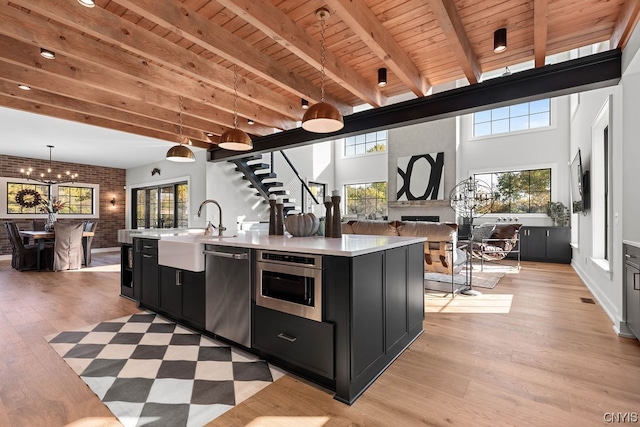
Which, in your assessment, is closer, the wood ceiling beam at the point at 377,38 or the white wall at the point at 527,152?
the wood ceiling beam at the point at 377,38

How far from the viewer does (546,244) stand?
6.93 m

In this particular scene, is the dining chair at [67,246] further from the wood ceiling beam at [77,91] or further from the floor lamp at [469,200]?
the floor lamp at [469,200]

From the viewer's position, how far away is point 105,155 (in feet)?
25.6

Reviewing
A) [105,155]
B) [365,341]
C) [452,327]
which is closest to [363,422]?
[365,341]

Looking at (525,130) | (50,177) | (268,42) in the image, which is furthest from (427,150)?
(50,177)

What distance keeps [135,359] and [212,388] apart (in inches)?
32.0

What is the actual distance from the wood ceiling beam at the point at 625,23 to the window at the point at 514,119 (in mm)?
5061

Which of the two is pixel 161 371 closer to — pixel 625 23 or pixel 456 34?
pixel 456 34

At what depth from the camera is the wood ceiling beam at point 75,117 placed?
4.15 metres

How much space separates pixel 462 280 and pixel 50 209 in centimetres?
948

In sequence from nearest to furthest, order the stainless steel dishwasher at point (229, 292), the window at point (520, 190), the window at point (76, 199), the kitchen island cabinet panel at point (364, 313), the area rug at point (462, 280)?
the kitchen island cabinet panel at point (364, 313), the stainless steel dishwasher at point (229, 292), the area rug at point (462, 280), the window at point (520, 190), the window at point (76, 199)

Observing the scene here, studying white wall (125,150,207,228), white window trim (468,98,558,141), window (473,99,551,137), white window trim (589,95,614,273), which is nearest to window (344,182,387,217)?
white window trim (468,98,558,141)

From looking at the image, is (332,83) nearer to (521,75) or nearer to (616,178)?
(521,75)

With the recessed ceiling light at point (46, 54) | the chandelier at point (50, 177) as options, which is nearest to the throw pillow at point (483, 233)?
the recessed ceiling light at point (46, 54)
